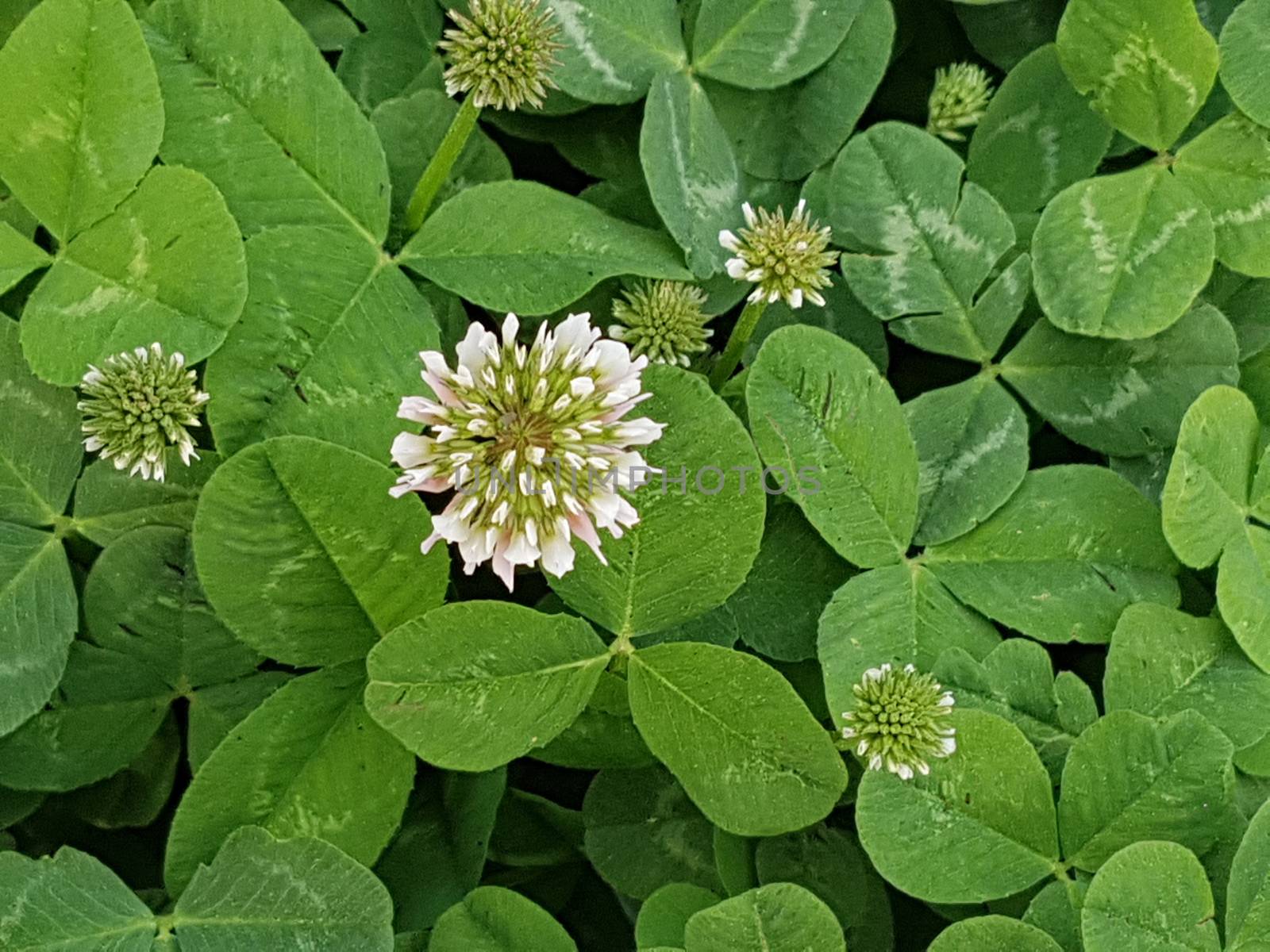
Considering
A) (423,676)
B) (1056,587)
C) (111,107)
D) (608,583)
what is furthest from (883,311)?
(111,107)

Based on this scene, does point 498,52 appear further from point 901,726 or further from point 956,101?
point 901,726

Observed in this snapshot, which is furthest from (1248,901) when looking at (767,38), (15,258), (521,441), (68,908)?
(15,258)

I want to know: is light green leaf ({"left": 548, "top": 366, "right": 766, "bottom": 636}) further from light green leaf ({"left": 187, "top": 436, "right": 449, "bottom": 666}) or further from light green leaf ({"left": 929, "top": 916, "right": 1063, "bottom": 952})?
light green leaf ({"left": 929, "top": 916, "right": 1063, "bottom": 952})

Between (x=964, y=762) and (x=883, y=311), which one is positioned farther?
(x=883, y=311)

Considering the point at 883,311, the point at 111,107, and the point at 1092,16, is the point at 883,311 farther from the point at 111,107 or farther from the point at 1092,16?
the point at 111,107

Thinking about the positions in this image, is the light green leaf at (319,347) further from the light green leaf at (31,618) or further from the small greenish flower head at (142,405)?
the light green leaf at (31,618)

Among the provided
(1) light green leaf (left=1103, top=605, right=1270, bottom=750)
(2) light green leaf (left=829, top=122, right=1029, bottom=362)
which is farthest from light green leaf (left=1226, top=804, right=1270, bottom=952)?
(2) light green leaf (left=829, top=122, right=1029, bottom=362)
